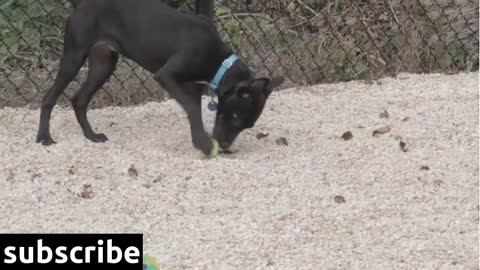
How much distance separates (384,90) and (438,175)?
5.58 feet

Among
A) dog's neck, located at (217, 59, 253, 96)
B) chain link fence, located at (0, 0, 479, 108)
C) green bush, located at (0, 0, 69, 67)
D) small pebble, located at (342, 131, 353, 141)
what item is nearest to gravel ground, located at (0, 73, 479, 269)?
small pebble, located at (342, 131, 353, 141)

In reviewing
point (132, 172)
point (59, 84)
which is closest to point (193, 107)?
point (132, 172)

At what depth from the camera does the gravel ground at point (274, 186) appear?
429 centimetres

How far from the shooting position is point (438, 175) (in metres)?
5.16

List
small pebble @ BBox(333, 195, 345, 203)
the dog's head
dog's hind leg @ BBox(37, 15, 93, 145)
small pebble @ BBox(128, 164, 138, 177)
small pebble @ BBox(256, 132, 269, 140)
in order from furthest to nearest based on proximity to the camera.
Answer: small pebble @ BBox(256, 132, 269, 140), dog's hind leg @ BBox(37, 15, 93, 145), the dog's head, small pebble @ BBox(128, 164, 138, 177), small pebble @ BBox(333, 195, 345, 203)

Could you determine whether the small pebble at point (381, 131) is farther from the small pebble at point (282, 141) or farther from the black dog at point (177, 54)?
the black dog at point (177, 54)

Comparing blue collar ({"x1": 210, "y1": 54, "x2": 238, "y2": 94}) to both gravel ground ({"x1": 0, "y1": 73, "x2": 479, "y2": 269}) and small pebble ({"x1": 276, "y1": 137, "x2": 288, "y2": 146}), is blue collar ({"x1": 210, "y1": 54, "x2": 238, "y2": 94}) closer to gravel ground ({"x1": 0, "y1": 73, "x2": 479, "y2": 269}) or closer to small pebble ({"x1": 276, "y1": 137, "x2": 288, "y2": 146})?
gravel ground ({"x1": 0, "y1": 73, "x2": 479, "y2": 269})

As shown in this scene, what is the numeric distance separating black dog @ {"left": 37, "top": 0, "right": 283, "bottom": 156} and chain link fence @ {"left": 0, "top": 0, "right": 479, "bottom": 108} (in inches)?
45.8

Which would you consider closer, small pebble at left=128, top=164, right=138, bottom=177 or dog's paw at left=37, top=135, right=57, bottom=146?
small pebble at left=128, top=164, right=138, bottom=177

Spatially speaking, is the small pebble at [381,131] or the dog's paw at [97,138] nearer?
the dog's paw at [97,138]

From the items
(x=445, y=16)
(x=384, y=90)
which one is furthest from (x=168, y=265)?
(x=445, y=16)

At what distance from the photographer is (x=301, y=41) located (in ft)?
24.2

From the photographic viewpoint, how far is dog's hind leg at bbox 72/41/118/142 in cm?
554

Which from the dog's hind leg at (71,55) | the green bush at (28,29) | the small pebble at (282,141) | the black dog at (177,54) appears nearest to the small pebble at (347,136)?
the small pebble at (282,141)
